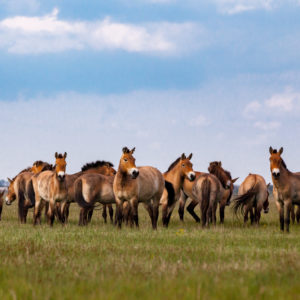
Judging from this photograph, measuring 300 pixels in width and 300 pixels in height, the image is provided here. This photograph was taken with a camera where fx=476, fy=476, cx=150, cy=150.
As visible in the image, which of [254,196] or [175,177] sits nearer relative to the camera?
[175,177]

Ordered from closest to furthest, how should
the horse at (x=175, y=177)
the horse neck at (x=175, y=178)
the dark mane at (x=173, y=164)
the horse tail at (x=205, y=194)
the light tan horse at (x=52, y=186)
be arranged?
the light tan horse at (x=52, y=186), the horse tail at (x=205, y=194), the horse at (x=175, y=177), the horse neck at (x=175, y=178), the dark mane at (x=173, y=164)

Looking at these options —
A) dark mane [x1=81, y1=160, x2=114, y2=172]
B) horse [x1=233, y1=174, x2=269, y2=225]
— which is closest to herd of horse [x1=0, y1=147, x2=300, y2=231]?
horse [x1=233, y1=174, x2=269, y2=225]

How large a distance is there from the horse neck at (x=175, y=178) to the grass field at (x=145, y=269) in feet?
19.4

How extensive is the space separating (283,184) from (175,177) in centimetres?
429

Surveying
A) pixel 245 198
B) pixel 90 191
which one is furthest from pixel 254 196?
pixel 90 191

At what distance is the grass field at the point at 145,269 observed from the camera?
536 centimetres

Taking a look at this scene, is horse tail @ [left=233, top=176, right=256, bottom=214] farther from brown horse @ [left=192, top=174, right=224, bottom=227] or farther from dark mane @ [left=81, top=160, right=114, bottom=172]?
dark mane @ [left=81, top=160, right=114, bottom=172]

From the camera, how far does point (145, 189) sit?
16922 millimetres

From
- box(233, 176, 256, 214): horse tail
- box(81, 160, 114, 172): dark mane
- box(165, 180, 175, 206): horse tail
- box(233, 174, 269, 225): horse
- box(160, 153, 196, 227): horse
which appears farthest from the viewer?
box(81, 160, 114, 172): dark mane

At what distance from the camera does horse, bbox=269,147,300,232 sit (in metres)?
15.5

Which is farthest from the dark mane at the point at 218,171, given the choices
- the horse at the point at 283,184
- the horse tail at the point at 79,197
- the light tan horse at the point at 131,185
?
the horse tail at the point at 79,197

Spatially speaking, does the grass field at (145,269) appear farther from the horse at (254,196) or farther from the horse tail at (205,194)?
the horse at (254,196)

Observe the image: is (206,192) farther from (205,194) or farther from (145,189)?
(145,189)

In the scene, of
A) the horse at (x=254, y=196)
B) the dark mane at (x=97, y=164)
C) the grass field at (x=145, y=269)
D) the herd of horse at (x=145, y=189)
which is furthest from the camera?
the dark mane at (x=97, y=164)
